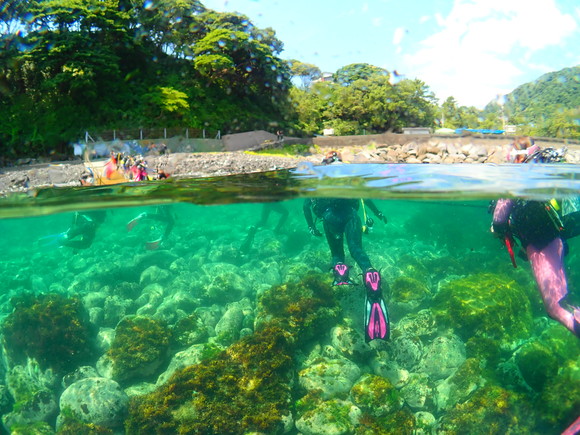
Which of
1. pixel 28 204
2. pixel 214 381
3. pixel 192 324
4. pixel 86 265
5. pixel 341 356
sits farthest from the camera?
pixel 86 265

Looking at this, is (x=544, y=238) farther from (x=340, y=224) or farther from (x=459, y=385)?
(x=340, y=224)

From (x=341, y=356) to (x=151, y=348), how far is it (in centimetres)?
328

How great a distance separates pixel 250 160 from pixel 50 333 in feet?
83.9

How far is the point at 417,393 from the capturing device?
259 inches

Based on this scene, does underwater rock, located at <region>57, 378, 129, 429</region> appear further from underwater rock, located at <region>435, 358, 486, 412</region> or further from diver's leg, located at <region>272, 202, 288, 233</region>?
diver's leg, located at <region>272, 202, 288, 233</region>

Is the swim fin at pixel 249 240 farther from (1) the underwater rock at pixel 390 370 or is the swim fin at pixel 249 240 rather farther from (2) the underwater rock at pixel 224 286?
(1) the underwater rock at pixel 390 370

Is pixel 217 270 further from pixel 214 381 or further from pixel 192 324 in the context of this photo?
pixel 214 381

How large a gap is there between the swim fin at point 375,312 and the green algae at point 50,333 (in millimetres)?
5025

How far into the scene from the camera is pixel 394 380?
270 inches

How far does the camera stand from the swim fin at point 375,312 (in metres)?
7.25

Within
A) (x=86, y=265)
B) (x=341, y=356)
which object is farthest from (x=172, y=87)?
(x=341, y=356)

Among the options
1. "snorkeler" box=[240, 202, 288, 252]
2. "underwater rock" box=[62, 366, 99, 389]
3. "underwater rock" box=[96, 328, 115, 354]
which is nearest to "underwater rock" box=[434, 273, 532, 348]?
"snorkeler" box=[240, 202, 288, 252]

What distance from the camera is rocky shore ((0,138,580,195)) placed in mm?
27547

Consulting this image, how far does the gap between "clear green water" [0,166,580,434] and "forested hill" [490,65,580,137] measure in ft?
129
